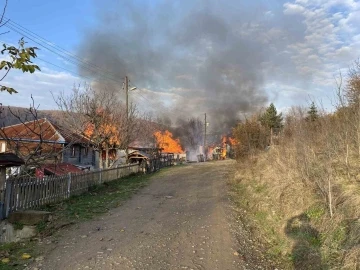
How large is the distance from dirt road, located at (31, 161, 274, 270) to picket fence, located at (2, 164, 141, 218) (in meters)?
2.14

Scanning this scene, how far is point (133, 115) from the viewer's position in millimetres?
26953

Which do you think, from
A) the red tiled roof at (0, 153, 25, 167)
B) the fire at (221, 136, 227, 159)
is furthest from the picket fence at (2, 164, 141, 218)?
the fire at (221, 136, 227, 159)

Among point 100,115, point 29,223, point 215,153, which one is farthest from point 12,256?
point 215,153

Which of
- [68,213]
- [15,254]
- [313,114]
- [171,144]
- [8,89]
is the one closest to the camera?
[8,89]

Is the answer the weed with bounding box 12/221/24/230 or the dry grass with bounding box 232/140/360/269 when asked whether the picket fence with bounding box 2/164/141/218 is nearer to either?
the weed with bounding box 12/221/24/230

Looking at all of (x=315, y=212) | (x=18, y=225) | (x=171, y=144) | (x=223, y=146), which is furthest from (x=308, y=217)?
(x=223, y=146)

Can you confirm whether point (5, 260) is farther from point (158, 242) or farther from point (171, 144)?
point (171, 144)

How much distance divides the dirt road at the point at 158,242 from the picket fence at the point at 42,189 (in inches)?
84.4

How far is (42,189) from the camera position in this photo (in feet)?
34.1

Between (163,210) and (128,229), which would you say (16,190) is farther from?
(163,210)

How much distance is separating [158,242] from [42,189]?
18.1 feet

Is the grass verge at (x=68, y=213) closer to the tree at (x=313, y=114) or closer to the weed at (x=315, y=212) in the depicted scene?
the weed at (x=315, y=212)

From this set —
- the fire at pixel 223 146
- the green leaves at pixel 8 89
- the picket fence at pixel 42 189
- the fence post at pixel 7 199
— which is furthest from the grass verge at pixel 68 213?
the fire at pixel 223 146

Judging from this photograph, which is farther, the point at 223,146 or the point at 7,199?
the point at 223,146
